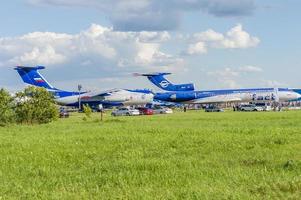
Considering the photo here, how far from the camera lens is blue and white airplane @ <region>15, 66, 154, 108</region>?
114125 millimetres

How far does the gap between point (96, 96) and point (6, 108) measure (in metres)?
75.6

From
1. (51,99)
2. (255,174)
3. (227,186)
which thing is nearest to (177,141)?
(255,174)

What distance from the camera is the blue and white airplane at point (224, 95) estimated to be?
123375mm

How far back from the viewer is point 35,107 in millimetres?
49344

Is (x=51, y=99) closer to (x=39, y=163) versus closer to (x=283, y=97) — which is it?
(x=39, y=163)

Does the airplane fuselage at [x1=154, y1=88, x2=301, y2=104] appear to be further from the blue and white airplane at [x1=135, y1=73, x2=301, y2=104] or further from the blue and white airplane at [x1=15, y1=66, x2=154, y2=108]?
the blue and white airplane at [x1=15, y1=66, x2=154, y2=108]

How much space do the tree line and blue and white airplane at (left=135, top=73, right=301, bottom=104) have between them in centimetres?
8011

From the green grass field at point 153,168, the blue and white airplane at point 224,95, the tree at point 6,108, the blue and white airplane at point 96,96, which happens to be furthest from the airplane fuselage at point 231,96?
the green grass field at point 153,168

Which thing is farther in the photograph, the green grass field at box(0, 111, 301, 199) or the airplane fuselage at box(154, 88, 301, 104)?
the airplane fuselage at box(154, 88, 301, 104)

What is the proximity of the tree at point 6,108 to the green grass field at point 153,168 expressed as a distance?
23.7 m

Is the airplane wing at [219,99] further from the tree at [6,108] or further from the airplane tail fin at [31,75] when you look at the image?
the tree at [6,108]

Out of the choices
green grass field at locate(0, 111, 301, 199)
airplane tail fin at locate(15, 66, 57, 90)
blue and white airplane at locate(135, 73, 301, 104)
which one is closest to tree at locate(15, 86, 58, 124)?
green grass field at locate(0, 111, 301, 199)

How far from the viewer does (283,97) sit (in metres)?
123

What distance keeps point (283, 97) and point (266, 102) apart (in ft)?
13.7
